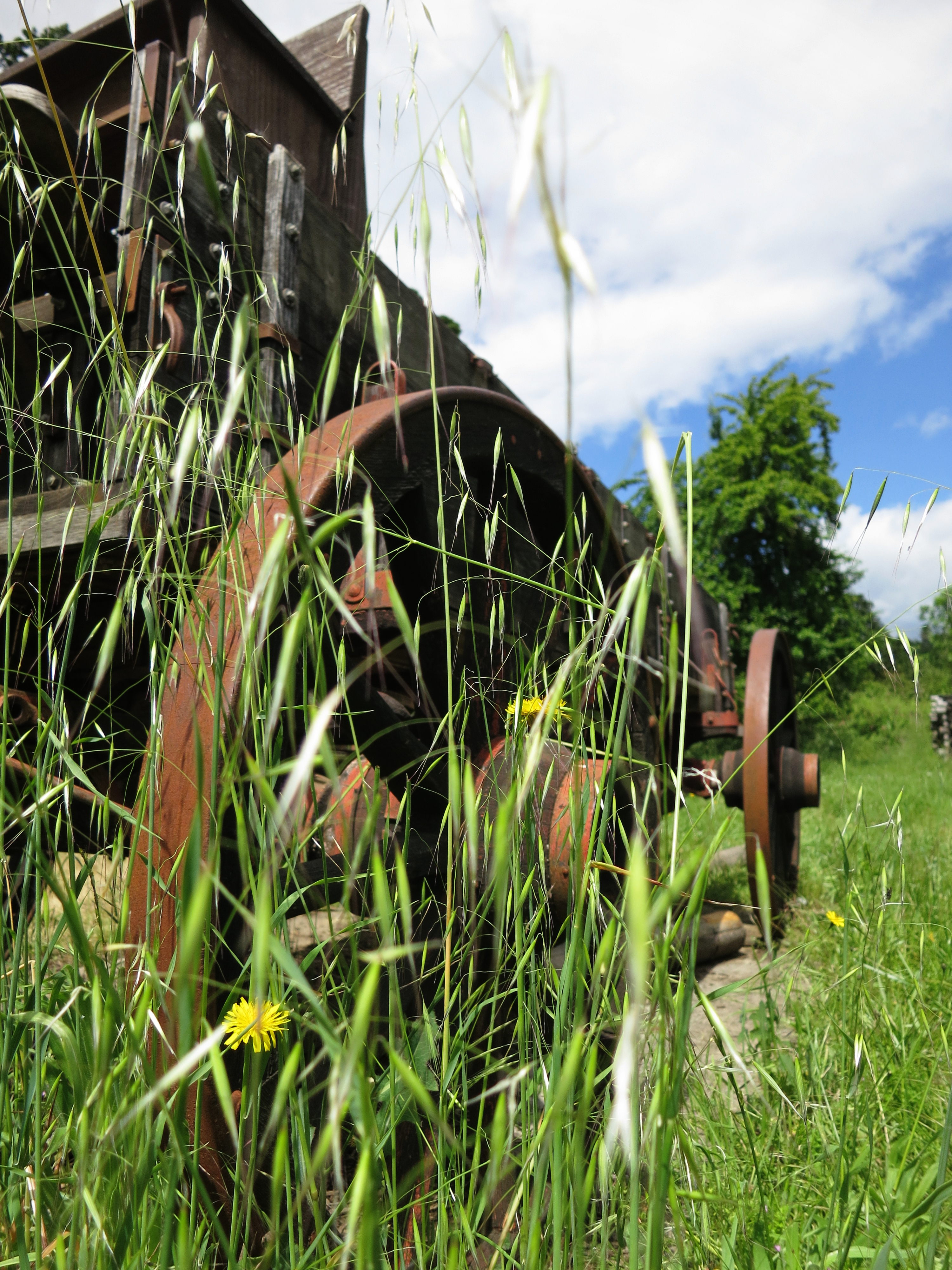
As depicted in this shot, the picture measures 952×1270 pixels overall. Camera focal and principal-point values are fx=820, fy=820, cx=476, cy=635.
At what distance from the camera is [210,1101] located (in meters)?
0.84

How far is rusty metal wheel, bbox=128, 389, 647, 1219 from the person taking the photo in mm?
791

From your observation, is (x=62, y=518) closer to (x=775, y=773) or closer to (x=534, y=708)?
(x=534, y=708)

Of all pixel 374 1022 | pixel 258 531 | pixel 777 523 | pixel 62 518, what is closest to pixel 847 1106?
pixel 374 1022

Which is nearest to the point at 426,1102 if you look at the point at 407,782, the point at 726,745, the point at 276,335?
the point at 407,782

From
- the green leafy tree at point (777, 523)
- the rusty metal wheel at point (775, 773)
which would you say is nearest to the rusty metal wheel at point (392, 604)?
the rusty metal wheel at point (775, 773)

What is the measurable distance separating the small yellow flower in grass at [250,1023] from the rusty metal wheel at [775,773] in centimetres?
190

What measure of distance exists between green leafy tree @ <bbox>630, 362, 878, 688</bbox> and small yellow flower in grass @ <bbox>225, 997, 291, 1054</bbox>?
48.8 feet

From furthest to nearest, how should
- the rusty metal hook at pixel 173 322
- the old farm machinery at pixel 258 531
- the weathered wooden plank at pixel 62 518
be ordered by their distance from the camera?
the rusty metal hook at pixel 173 322 → the weathered wooden plank at pixel 62 518 → the old farm machinery at pixel 258 531

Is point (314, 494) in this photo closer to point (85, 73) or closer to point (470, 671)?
point (470, 671)

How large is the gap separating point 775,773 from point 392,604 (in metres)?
2.61

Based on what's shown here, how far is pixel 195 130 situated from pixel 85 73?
198 centimetres

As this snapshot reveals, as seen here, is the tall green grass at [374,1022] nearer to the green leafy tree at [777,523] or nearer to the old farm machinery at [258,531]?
the old farm machinery at [258,531]

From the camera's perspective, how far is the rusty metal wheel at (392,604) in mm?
791

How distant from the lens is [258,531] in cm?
87
